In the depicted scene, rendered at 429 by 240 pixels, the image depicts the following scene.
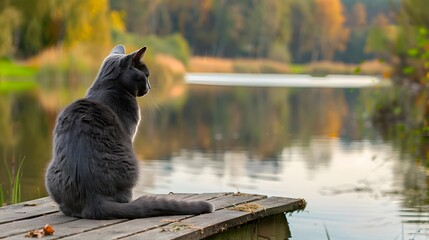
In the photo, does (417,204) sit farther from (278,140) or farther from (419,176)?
(278,140)

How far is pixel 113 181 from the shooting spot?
465cm

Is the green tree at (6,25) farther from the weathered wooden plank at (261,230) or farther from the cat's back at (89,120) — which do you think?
the cat's back at (89,120)

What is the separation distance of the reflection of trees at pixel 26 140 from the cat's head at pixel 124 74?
227 cm

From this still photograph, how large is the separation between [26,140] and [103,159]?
33.1 feet

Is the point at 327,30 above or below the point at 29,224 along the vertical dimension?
above

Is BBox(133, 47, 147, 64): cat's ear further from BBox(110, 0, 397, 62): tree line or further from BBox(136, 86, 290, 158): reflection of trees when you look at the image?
BBox(110, 0, 397, 62): tree line

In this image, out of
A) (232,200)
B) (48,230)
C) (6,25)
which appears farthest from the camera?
(6,25)

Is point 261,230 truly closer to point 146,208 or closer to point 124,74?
point 146,208

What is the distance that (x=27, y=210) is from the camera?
512 centimetres

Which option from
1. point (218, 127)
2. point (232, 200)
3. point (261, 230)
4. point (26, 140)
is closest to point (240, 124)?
point (218, 127)

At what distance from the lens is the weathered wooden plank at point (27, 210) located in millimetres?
4834

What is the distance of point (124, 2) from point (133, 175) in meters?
74.6

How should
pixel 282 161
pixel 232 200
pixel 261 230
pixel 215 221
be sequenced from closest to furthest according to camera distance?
pixel 215 221, pixel 261 230, pixel 232 200, pixel 282 161

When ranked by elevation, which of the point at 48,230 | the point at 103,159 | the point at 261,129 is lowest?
the point at 261,129
